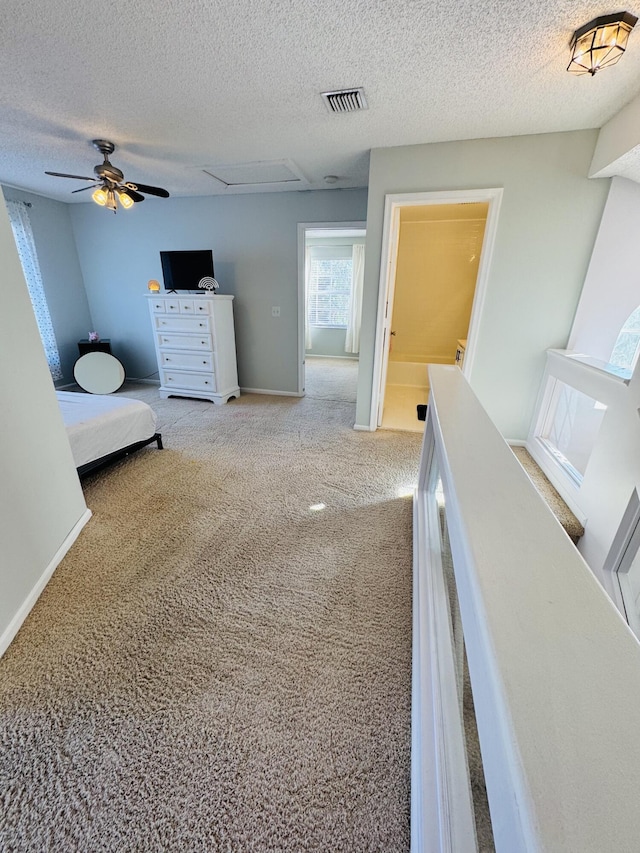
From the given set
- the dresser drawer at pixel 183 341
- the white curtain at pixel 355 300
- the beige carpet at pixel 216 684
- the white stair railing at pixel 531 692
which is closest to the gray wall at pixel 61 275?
the dresser drawer at pixel 183 341

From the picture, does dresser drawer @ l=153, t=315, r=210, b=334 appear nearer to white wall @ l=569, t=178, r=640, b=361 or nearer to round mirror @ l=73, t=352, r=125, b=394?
round mirror @ l=73, t=352, r=125, b=394

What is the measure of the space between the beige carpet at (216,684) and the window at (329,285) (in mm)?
5347

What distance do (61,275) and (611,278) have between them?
606 centimetres

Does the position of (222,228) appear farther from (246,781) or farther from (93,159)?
(246,781)

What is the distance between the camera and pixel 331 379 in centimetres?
544

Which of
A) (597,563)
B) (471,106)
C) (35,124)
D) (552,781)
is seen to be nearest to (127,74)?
(35,124)

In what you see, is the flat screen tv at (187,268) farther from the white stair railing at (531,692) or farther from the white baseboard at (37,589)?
the white stair railing at (531,692)

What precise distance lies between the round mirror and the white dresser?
0.75 meters

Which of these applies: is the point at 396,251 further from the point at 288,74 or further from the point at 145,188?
the point at 145,188

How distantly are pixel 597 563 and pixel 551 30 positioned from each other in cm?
248

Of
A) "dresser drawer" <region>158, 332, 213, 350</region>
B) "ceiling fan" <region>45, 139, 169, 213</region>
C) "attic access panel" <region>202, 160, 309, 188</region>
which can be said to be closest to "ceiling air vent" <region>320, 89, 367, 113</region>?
"attic access panel" <region>202, 160, 309, 188</region>

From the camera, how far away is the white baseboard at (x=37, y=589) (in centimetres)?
127

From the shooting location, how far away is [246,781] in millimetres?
919

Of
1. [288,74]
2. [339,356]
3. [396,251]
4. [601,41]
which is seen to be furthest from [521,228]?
[339,356]
